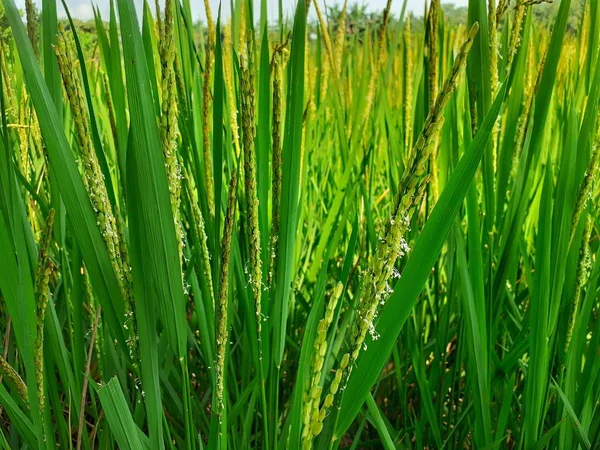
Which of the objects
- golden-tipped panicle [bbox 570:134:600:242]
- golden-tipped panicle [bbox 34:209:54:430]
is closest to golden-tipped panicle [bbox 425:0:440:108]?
golden-tipped panicle [bbox 570:134:600:242]

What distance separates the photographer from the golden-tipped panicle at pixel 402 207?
305mm

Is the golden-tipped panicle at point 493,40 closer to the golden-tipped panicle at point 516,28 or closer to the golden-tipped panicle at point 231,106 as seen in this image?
the golden-tipped panicle at point 516,28

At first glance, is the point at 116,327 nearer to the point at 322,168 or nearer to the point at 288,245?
the point at 288,245

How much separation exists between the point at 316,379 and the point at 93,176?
0.22 metres

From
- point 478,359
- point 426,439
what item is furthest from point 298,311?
point 478,359

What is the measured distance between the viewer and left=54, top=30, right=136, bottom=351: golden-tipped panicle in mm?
395

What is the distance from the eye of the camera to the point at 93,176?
425 mm

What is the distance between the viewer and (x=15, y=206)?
0.52 m

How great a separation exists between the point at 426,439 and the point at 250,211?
0.58 m

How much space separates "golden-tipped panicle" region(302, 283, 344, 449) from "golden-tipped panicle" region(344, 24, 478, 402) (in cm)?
2

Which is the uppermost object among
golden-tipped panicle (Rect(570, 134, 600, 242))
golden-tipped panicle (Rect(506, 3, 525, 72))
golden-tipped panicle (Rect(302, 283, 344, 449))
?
golden-tipped panicle (Rect(506, 3, 525, 72))

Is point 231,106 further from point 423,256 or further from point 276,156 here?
point 423,256

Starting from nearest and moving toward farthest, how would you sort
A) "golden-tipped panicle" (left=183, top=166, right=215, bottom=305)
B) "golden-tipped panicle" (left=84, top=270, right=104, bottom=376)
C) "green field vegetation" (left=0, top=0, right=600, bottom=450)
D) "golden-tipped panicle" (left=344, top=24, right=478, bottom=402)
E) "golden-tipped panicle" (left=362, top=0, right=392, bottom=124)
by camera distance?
"golden-tipped panicle" (left=344, top=24, right=478, bottom=402) < "green field vegetation" (left=0, top=0, right=600, bottom=450) < "golden-tipped panicle" (left=183, top=166, right=215, bottom=305) < "golden-tipped panicle" (left=84, top=270, right=104, bottom=376) < "golden-tipped panicle" (left=362, top=0, right=392, bottom=124)

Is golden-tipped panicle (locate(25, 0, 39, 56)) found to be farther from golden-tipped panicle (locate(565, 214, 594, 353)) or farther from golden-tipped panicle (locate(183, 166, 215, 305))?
golden-tipped panicle (locate(565, 214, 594, 353))
